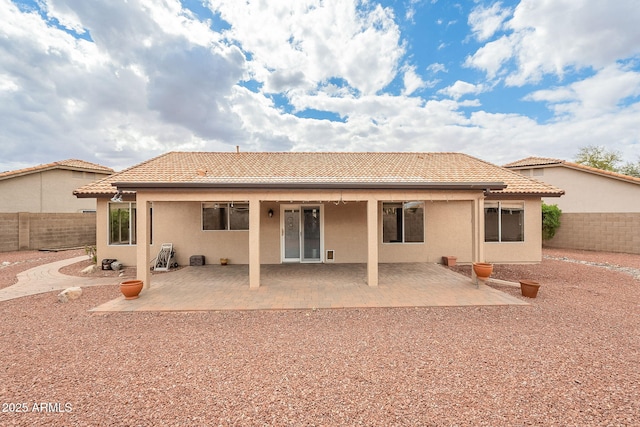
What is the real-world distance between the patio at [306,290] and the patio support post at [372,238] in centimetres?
35

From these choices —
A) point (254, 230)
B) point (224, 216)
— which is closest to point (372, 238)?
point (254, 230)

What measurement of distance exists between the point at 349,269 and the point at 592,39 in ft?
57.5

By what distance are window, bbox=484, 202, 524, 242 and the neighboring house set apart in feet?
23.3

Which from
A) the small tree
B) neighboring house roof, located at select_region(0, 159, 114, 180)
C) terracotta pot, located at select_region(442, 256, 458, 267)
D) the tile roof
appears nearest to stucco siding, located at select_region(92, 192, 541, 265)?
terracotta pot, located at select_region(442, 256, 458, 267)

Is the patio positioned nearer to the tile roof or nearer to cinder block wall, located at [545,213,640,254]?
cinder block wall, located at [545,213,640,254]

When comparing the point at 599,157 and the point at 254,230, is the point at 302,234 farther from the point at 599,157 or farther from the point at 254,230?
the point at 599,157

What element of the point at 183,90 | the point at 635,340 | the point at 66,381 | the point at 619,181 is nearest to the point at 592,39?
the point at 619,181

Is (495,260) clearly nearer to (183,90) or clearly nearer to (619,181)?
(619,181)

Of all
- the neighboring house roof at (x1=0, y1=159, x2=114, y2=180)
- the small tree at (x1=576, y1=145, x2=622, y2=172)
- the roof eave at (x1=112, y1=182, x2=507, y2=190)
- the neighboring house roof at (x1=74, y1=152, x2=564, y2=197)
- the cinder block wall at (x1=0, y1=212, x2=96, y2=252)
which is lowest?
the cinder block wall at (x1=0, y1=212, x2=96, y2=252)

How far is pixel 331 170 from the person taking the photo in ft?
35.9

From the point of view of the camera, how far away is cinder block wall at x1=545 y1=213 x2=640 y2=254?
13156 mm

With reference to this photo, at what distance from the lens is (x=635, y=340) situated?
4332mm

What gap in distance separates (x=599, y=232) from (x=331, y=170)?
15.5m

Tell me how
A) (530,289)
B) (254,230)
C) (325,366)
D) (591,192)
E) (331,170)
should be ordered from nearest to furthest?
1. (325,366)
2. (530,289)
3. (254,230)
4. (331,170)
5. (591,192)
